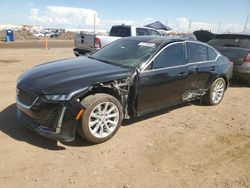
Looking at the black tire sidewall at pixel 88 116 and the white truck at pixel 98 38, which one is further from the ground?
the white truck at pixel 98 38

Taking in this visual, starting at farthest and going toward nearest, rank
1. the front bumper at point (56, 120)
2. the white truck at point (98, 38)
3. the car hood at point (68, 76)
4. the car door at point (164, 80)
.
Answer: the white truck at point (98, 38), the car door at point (164, 80), the car hood at point (68, 76), the front bumper at point (56, 120)

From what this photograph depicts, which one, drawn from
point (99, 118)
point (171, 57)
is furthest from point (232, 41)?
point (99, 118)

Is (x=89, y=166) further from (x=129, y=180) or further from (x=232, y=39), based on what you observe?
(x=232, y=39)

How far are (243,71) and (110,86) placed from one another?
544 centimetres

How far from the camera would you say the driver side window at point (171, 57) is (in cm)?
502

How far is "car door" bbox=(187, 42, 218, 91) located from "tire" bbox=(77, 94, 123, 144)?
6.67 ft

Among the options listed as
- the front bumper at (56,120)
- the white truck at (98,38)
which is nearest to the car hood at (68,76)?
the front bumper at (56,120)

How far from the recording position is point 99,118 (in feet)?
14.0

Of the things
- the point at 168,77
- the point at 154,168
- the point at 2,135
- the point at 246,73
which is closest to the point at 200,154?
the point at 154,168

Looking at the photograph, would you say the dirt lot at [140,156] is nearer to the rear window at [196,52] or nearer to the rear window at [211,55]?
the rear window at [196,52]

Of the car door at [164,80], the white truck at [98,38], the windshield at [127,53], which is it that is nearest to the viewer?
the car door at [164,80]

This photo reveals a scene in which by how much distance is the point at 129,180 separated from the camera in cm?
342

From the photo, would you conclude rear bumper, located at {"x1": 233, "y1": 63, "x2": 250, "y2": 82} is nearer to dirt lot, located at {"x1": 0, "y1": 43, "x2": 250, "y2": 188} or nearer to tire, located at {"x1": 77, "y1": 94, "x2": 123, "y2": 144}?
dirt lot, located at {"x1": 0, "y1": 43, "x2": 250, "y2": 188}

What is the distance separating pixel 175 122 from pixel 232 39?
488 centimetres
